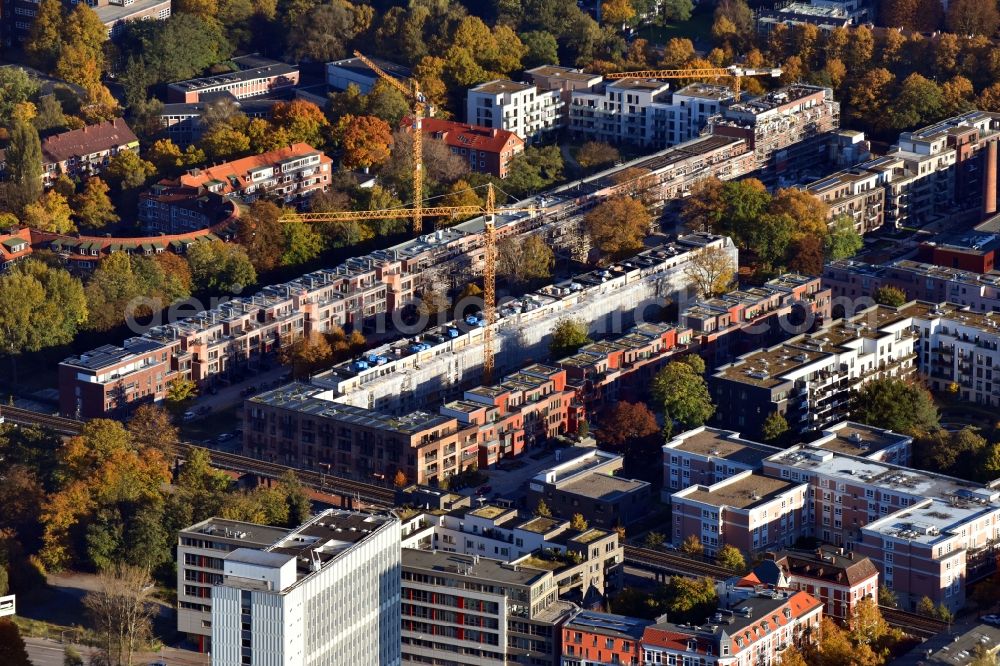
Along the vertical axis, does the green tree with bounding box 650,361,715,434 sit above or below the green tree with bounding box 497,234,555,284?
below

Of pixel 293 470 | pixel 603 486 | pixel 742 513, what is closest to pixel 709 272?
pixel 603 486

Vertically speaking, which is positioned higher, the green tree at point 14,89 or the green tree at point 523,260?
the green tree at point 14,89

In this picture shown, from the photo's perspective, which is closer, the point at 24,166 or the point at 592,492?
the point at 592,492

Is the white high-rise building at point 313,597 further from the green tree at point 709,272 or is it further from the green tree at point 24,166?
the green tree at point 24,166

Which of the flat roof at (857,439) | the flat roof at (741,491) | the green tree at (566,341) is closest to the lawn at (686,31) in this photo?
the green tree at (566,341)

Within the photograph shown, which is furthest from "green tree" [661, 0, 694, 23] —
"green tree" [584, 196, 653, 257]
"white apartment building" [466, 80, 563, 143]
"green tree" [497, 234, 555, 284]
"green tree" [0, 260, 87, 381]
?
"green tree" [0, 260, 87, 381]

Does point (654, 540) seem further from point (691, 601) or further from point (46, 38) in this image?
point (46, 38)

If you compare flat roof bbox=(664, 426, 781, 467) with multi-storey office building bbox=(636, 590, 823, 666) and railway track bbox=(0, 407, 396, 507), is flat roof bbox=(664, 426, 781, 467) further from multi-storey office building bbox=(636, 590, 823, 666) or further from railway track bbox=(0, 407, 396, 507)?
multi-storey office building bbox=(636, 590, 823, 666)
